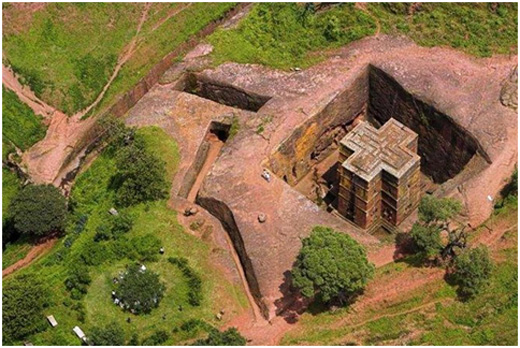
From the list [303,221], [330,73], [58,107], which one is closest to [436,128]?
[330,73]

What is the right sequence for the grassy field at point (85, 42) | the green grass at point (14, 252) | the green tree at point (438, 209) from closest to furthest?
the green tree at point (438, 209), the green grass at point (14, 252), the grassy field at point (85, 42)

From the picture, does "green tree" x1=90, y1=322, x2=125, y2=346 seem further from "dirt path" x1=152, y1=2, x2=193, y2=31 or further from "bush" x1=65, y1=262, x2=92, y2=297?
"dirt path" x1=152, y1=2, x2=193, y2=31

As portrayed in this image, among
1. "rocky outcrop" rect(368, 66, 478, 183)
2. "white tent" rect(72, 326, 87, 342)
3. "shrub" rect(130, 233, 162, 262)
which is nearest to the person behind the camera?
"white tent" rect(72, 326, 87, 342)

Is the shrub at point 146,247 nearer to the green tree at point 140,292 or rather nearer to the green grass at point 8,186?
the green tree at point 140,292

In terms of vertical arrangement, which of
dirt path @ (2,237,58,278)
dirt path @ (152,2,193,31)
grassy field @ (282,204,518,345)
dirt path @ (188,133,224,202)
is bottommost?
grassy field @ (282,204,518,345)

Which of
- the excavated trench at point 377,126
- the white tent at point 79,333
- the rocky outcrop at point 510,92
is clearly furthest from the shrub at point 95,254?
the rocky outcrop at point 510,92

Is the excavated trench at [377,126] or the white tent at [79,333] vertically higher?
the white tent at [79,333]

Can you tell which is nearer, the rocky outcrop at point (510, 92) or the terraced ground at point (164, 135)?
the terraced ground at point (164, 135)

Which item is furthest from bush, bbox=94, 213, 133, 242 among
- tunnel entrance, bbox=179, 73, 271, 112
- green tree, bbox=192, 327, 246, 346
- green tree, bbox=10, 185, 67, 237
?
tunnel entrance, bbox=179, 73, 271, 112
